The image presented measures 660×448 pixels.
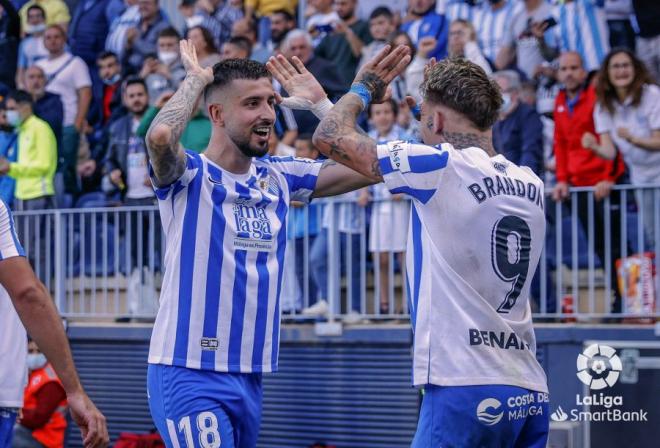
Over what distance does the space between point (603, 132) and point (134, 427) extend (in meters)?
5.51

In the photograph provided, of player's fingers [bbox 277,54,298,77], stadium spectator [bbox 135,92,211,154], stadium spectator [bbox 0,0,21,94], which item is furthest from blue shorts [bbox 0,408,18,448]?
stadium spectator [bbox 0,0,21,94]

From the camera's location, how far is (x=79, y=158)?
14117 millimetres

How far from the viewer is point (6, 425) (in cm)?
608

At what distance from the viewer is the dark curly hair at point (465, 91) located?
525 centimetres

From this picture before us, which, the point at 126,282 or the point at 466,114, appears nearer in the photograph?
the point at 466,114

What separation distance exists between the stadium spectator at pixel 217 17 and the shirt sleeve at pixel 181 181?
→ 7829 mm

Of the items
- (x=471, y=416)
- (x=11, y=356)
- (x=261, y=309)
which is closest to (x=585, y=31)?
(x=261, y=309)

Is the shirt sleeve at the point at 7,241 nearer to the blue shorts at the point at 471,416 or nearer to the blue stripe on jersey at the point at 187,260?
the blue stripe on jersey at the point at 187,260

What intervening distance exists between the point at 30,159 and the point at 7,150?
393 mm

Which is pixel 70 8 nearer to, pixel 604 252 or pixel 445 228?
pixel 604 252

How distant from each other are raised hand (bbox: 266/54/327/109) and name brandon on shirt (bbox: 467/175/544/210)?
1242 mm

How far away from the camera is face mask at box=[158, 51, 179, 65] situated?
1362 centimetres

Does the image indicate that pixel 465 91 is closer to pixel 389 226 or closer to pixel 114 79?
pixel 389 226

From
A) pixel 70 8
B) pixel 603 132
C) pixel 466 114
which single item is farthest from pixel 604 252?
pixel 70 8
